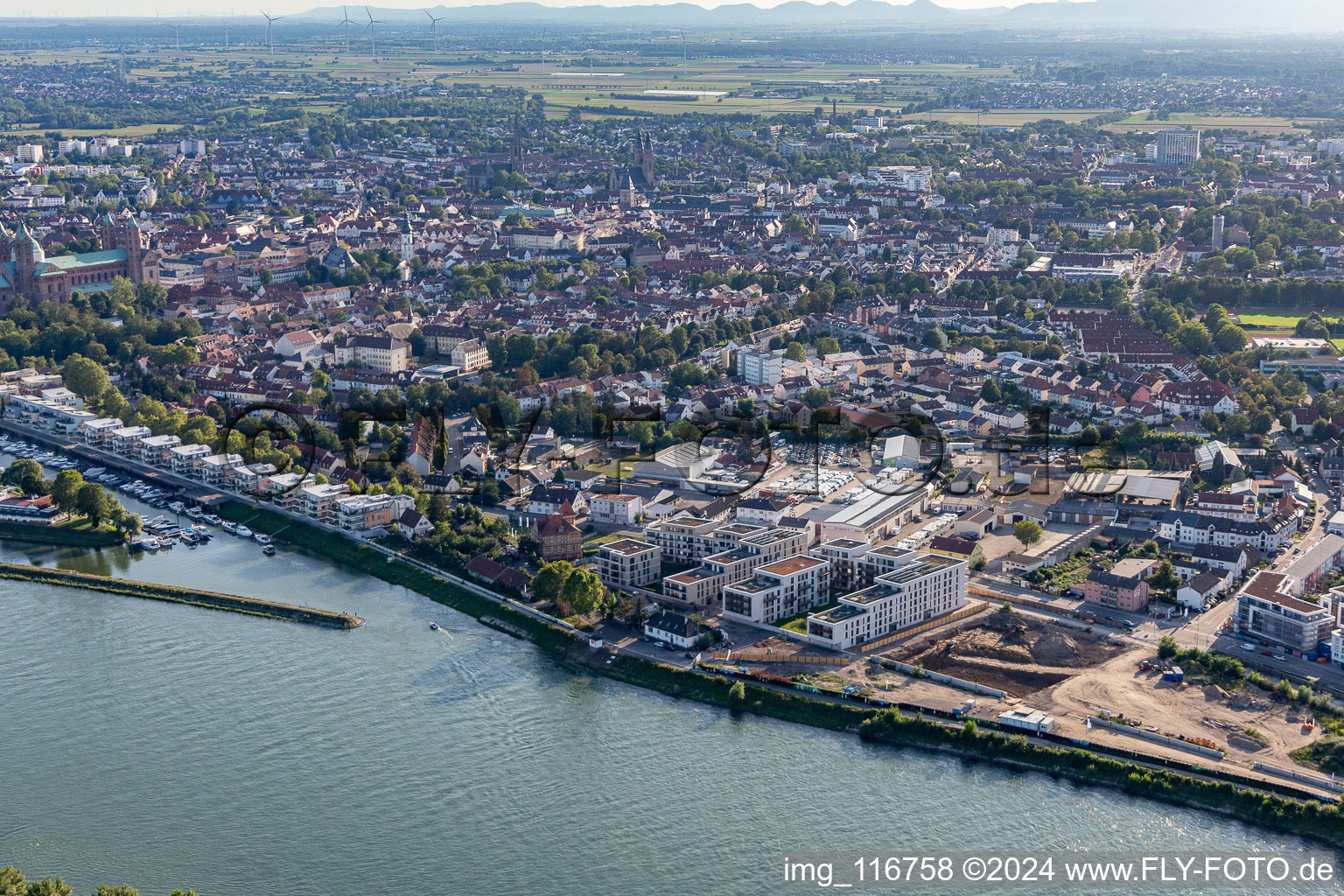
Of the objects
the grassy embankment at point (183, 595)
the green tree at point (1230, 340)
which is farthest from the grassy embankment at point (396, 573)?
the green tree at point (1230, 340)

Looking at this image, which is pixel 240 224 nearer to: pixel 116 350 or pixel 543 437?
pixel 116 350

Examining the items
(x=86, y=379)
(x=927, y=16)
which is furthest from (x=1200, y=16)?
(x=86, y=379)

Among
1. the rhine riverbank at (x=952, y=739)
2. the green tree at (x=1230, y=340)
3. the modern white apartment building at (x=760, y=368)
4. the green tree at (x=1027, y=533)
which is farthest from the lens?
the green tree at (x=1230, y=340)

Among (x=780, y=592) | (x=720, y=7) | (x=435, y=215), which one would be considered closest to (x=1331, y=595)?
(x=780, y=592)

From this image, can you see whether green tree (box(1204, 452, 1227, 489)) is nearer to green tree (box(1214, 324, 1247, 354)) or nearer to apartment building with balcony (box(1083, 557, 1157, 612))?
apartment building with balcony (box(1083, 557, 1157, 612))

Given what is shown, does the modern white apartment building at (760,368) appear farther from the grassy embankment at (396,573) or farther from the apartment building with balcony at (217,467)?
the grassy embankment at (396,573)

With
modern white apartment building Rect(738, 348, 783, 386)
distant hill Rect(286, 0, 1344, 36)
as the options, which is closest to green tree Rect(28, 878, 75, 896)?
modern white apartment building Rect(738, 348, 783, 386)
